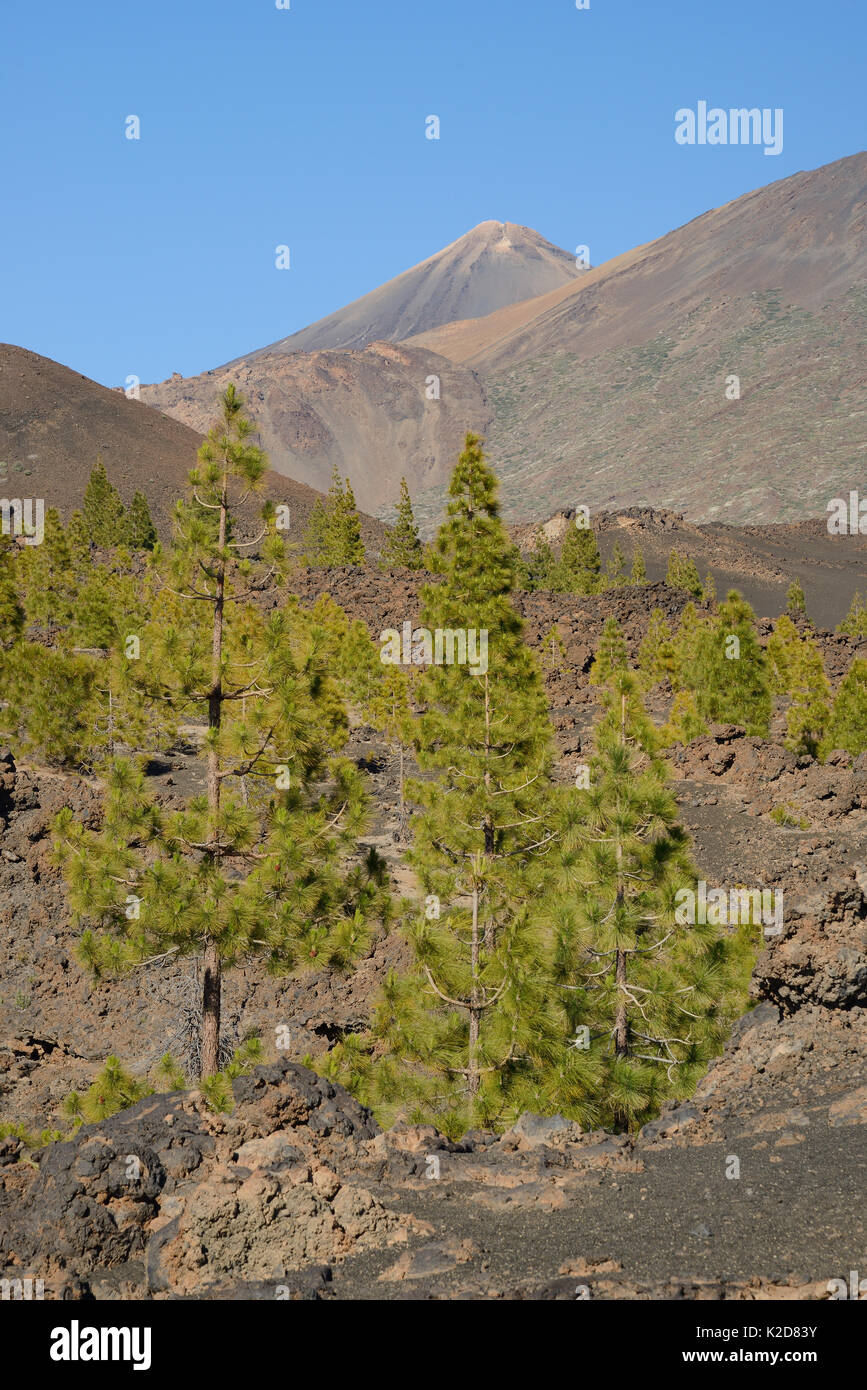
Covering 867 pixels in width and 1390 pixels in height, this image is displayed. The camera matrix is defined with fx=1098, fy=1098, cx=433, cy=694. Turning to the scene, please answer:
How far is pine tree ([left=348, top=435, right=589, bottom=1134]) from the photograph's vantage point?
504 inches

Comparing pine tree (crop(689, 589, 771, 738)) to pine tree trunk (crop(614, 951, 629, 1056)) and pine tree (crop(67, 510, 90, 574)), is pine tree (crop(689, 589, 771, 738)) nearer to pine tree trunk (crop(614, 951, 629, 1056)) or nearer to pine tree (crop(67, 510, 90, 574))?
pine tree trunk (crop(614, 951, 629, 1056))

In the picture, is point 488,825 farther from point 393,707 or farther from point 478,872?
point 393,707

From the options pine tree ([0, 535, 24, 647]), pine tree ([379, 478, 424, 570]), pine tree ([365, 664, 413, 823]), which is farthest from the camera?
pine tree ([379, 478, 424, 570])

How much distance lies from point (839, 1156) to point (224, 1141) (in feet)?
15.8

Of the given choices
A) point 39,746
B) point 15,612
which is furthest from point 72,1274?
point 15,612

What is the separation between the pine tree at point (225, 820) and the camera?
11.3 m

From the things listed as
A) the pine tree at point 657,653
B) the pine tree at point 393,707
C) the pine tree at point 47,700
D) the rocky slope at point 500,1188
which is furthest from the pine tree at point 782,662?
the rocky slope at point 500,1188

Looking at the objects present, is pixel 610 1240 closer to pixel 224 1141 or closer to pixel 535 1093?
pixel 224 1141

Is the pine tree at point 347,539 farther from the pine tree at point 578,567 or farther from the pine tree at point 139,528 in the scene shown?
the pine tree at point 578,567

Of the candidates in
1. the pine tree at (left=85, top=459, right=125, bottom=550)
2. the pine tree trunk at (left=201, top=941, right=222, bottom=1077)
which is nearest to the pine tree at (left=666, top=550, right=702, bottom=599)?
the pine tree at (left=85, top=459, right=125, bottom=550)

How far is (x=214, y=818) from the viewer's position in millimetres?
11766

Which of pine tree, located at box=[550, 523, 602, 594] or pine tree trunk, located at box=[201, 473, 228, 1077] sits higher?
pine tree, located at box=[550, 523, 602, 594]

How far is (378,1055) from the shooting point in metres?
17.0

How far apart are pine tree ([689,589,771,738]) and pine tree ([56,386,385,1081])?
2045 cm
